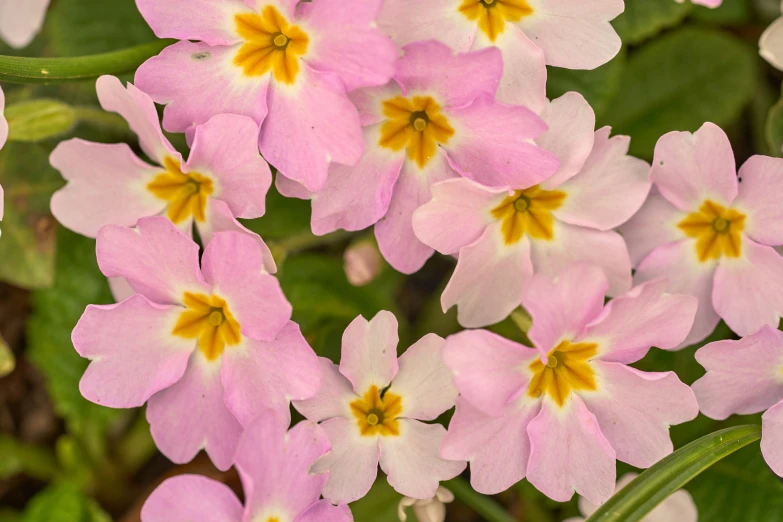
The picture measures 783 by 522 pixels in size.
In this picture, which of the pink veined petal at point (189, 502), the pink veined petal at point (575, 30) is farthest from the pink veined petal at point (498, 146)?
the pink veined petal at point (189, 502)

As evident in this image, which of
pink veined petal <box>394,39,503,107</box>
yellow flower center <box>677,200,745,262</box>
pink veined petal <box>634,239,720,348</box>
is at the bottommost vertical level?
pink veined petal <box>634,239,720,348</box>

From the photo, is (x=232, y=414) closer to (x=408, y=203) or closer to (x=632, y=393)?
(x=408, y=203)

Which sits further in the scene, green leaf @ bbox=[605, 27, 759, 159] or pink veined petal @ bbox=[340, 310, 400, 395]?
green leaf @ bbox=[605, 27, 759, 159]

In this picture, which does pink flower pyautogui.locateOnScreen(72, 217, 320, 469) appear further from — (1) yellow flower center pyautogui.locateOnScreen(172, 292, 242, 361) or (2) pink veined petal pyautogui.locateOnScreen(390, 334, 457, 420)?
(2) pink veined petal pyautogui.locateOnScreen(390, 334, 457, 420)

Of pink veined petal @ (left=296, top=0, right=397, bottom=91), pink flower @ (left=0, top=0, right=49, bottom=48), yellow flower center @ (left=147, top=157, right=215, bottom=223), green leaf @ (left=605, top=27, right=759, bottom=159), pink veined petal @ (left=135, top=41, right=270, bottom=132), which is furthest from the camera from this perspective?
green leaf @ (left=605, top=27, right=759, bottom=159)

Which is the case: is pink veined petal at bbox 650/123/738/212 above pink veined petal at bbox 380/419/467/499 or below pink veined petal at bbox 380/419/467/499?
above

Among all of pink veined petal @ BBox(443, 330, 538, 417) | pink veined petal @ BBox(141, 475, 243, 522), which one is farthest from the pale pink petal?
pink veined petal @ BBox(141, 475, 243, 522)

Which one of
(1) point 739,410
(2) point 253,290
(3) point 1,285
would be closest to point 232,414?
(2) point 253,290
